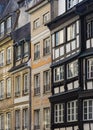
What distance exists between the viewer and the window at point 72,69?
40.7 m

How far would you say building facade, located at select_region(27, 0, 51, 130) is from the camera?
46.3 m

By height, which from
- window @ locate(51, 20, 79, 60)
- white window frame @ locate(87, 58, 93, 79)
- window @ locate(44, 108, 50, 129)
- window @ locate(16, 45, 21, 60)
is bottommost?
window @ locate(44, 108, 50, 129)

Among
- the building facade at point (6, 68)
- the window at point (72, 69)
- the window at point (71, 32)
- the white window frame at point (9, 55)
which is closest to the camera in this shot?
the window at point (72, 69)

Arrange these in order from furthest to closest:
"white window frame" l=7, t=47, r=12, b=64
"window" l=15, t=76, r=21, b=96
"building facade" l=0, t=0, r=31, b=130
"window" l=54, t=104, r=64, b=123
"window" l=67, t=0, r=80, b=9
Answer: "white window frame" l=7, t=47, r=12, b=64 < "window" l=15, t=76, r=21, b=96 < "building facade" l=0, t=0, r=31, b=130 < "window" l=67, t=0, r=80, b=9 < "window" l=54, t=104, r=64, b=123

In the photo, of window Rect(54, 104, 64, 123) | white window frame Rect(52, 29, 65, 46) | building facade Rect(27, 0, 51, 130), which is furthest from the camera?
building facade Rect(27, 0, 51, 130)

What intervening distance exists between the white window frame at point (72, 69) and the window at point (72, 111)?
207cm

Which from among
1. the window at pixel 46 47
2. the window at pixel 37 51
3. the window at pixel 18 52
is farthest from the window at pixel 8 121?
the window at pixel 46 47

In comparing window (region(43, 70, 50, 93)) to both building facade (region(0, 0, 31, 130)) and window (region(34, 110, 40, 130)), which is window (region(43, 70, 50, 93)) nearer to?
window (region(34, 110, 40, 130))

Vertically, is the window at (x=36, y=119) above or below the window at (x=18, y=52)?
below

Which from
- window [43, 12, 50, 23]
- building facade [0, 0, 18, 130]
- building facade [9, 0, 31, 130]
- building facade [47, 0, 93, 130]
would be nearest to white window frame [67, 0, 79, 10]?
building facade [47, 0, 93, 130]

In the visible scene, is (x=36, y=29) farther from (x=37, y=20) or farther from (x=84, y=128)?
(x=84, y=128)

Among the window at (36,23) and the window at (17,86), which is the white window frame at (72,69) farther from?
the window at (17,86)

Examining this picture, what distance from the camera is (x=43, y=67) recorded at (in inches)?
1865

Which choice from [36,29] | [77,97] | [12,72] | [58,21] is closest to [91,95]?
[77,97]
